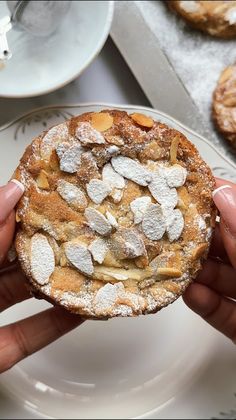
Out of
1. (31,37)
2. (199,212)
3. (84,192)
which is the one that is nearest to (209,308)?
(199,212)

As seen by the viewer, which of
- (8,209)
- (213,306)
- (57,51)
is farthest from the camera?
(57,51)

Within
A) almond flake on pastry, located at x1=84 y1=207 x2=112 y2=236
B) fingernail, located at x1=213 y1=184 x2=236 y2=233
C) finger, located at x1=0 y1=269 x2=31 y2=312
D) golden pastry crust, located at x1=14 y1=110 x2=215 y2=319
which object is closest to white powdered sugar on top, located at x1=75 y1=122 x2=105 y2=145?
golden pastry crust, located at x1=14 y1=110 x2=215 y2=319

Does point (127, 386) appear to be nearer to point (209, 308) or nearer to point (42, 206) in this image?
point (209, 308)

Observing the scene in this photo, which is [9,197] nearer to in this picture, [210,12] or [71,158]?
[71,158]

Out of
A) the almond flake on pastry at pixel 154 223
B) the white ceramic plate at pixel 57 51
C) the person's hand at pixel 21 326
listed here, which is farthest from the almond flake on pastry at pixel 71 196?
the white ceramic plate at pixel 57 51

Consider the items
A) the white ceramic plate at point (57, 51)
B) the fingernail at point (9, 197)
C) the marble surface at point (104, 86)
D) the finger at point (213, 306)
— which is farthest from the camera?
the marble surface at point (104, 86)

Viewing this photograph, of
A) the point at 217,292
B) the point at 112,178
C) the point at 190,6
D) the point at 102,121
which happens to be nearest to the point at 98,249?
the point at 112,178

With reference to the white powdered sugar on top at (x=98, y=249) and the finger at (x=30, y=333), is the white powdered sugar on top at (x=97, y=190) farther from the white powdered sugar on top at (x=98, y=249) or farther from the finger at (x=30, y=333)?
the finger at (x=30, y=333)
